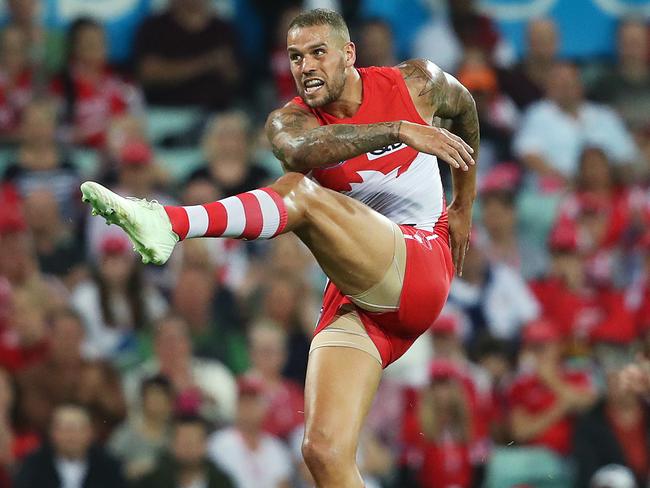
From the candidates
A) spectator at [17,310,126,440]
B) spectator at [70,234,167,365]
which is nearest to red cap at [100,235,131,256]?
spectator at [70,234,167,365]

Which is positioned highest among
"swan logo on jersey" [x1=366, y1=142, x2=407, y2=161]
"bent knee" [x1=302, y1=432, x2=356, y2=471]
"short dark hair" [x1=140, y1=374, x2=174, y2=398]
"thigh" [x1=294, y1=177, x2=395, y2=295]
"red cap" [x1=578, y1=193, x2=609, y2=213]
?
"swan logo on jersey" [x1=366, y1=142, x2=407, y2=161]

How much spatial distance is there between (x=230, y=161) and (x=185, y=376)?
1.82m

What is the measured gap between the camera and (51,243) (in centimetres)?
890

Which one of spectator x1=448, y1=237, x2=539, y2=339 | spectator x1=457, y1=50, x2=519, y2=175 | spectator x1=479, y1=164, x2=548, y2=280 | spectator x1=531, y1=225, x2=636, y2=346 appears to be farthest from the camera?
spectator x1=457, y1=50, x2=519, y2=175

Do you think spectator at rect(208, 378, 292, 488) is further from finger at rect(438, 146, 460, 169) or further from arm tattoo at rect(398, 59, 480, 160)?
finger at rect(438, 146, 460, 169)

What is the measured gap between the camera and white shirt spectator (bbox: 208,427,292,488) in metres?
8.04

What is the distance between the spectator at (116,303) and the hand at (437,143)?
3.81m

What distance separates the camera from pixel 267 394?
831cm

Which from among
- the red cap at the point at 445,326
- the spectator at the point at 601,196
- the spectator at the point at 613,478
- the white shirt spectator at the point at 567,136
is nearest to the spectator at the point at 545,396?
the spectator at the point at 613,478

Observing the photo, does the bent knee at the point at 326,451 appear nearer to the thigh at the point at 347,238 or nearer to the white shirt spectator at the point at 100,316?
the thigh at the point at 347,238

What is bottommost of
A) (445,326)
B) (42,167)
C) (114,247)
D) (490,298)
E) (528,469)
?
(528,469)

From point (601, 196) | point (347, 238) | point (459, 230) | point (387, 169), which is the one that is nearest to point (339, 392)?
point (347, 238)

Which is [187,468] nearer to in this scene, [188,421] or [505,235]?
[188,421]

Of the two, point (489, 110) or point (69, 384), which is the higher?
point (489, 110)
